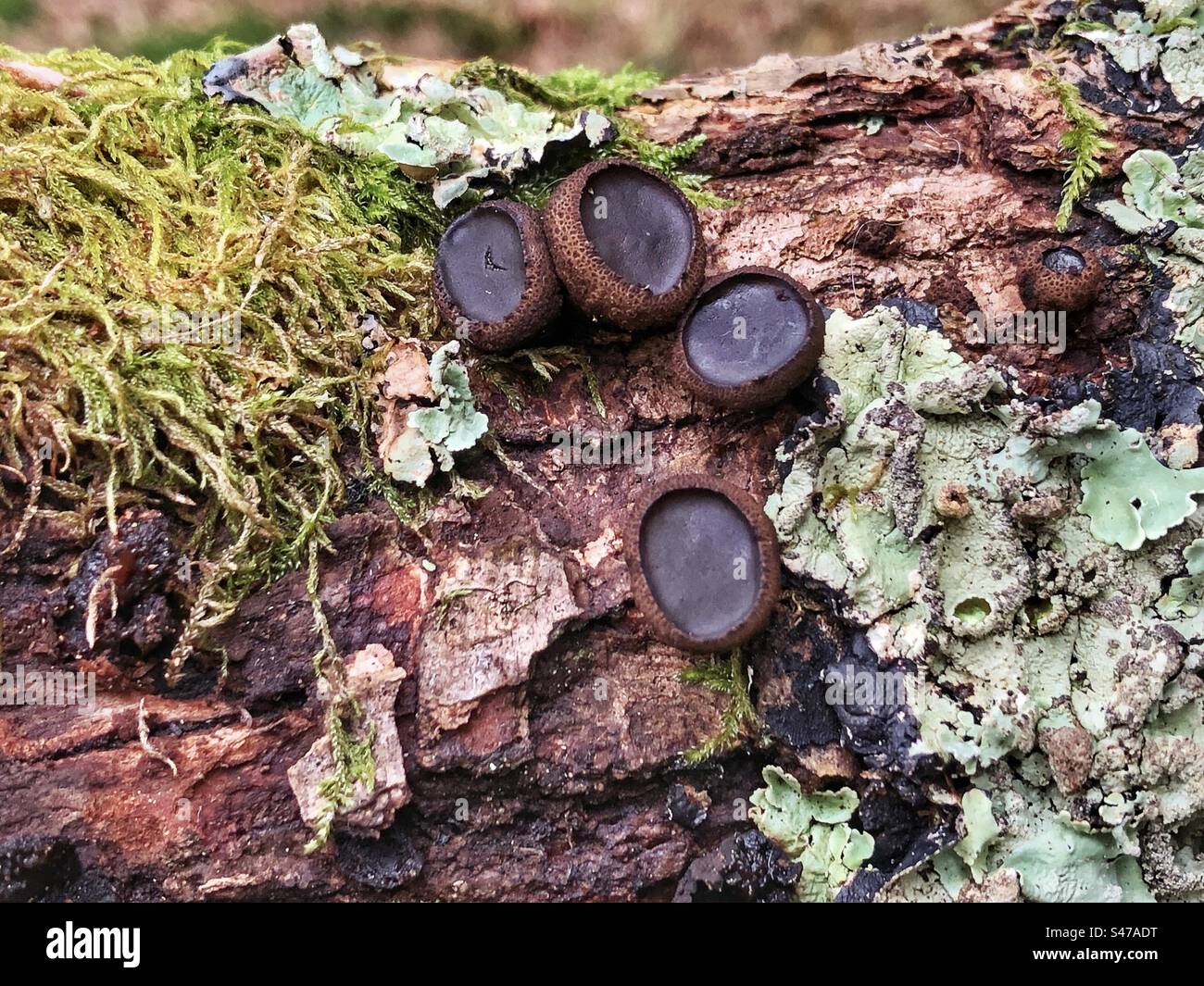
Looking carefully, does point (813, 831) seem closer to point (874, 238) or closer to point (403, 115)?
point (874, 238)

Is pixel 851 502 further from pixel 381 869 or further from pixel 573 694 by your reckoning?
pixel 381 869

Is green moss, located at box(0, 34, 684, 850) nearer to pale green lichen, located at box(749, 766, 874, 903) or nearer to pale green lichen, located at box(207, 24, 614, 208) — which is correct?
pale green lichen, located at box(207, 24, 614, 208)

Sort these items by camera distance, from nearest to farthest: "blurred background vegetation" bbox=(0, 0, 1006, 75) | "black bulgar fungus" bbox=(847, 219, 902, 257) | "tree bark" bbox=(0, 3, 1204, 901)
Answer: "tree bark" bbox=(0, 3, 1204, 901)
"black bulgar fungus" bbox=(847, 219, 902, 257)
"blurred background vegetation" bbox=(0, 0, 1006, 75)

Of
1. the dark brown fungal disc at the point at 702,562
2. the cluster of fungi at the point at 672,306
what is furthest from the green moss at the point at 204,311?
the dark brown fungal disc at the point at 702,562

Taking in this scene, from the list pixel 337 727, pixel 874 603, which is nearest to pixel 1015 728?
pixel 874 603

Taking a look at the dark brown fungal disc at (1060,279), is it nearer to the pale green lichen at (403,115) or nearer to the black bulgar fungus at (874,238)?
the black bulgar fungus at (874,238)

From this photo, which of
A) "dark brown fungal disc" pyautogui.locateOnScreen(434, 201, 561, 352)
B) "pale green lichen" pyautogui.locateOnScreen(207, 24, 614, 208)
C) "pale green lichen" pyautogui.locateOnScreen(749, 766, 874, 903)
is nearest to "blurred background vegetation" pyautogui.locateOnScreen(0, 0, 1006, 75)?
"pale green lichen" pyautogui.locateOnScreen(207, 24, 614, 208)
